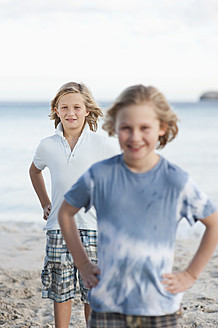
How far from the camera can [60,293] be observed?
3.13 m

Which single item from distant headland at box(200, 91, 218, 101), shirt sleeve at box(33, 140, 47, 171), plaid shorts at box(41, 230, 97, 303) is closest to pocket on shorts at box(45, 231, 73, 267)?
plaid shorts at box(41, 230, 97, 303)

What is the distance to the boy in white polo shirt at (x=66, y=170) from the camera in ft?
10.2

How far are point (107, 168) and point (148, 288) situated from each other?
1.64ft

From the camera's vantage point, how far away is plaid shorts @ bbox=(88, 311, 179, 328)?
6.31 feet

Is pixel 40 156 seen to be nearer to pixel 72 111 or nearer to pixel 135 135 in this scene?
pixel 72 111

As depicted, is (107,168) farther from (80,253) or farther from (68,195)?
(80,253)

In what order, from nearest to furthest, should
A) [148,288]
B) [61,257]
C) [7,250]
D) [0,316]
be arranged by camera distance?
[148,288] → [61,257] → [0,316] → [7,250]

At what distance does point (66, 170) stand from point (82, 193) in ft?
3.79

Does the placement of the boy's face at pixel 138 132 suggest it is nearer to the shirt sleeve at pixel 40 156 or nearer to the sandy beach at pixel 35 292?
the shirt sleeve at pixel 40 156

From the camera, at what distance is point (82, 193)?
1.98m

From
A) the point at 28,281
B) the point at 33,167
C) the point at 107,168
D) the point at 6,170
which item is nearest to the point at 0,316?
the point at 28,281

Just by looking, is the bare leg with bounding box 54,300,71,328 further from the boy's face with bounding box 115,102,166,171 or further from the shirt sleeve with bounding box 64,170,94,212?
the boy's face with bounding box 115,102,166,171

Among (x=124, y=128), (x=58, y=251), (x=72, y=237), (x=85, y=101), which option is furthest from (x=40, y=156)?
(x=124, y=128)

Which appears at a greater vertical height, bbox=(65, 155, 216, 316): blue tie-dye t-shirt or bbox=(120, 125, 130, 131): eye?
bbox=(120, 125, 130, 131): eye
